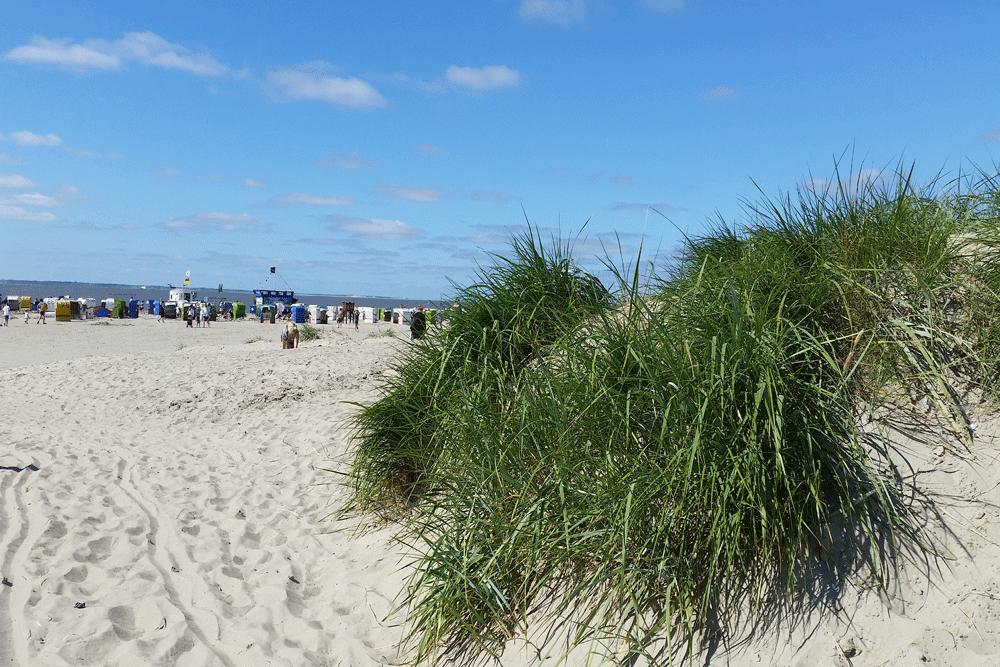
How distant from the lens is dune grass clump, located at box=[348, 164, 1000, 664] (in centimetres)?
287

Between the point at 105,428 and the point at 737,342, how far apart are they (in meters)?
8.99

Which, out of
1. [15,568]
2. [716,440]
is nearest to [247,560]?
[15,568]

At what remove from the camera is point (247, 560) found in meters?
4.83

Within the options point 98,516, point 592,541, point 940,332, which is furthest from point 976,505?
point 98,516

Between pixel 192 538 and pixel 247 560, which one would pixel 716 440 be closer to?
pixel 247 560

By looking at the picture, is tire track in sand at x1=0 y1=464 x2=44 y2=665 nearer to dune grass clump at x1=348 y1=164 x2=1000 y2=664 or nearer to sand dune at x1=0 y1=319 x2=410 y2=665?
sand dune at x1=0 y1=319 x2=410 y2=665

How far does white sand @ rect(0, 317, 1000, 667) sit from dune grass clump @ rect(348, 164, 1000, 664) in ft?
0.54

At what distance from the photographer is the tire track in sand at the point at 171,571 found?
375cm

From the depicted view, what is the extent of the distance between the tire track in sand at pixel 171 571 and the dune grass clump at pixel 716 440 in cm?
116

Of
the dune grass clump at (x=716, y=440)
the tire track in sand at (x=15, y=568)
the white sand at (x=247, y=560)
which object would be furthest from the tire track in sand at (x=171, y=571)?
the dune grass clump at (x=716, y=440)

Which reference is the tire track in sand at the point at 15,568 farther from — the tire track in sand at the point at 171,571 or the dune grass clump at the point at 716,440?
the dune grass clump at the point at 716,440

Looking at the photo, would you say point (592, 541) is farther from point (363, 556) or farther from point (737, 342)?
point (363, 556)

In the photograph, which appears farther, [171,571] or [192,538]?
[192,538]

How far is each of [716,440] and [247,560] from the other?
3566 millimetres
